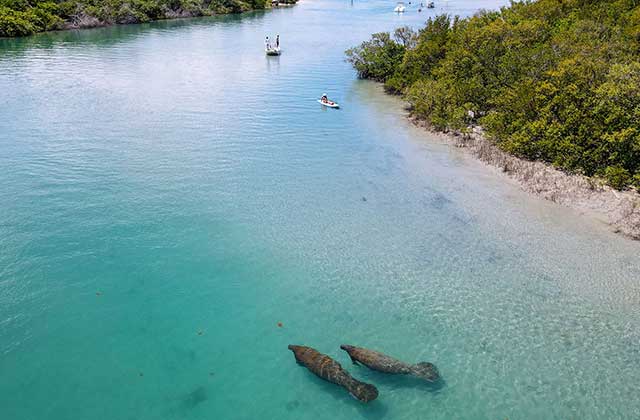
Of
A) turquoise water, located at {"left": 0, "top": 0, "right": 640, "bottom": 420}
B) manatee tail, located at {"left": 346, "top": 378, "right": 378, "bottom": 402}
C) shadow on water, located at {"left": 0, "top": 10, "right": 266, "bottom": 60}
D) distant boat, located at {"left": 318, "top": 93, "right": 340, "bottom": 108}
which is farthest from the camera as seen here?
shadow on water, located at {"left": 0, "top": 10, "right": 266, "bottom": 60}

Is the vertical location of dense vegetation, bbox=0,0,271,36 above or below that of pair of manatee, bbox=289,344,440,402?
above

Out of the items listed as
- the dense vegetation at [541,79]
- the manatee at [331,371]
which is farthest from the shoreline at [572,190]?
the manatee at [331,371]

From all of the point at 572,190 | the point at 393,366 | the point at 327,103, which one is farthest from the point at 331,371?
the point at 327,103

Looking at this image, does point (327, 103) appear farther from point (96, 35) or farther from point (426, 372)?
point (96, 35)

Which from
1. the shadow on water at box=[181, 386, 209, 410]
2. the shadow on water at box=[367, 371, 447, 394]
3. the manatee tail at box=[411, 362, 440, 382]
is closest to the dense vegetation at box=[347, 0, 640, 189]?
the manatee tail at box=[411, 362, 440, 382]

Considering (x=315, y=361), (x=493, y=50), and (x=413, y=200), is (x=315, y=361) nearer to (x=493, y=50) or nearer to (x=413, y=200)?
(x=413, y=200)

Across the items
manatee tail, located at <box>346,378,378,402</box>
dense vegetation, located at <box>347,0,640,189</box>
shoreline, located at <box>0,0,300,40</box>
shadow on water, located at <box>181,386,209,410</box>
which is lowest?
shadow on water, located at <box>181,386,209,410</box>

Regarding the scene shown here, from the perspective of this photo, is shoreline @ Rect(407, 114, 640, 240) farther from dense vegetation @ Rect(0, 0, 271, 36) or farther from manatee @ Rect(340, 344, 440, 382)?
dense vegetation @ Rect(0, 0, 271, 36)
